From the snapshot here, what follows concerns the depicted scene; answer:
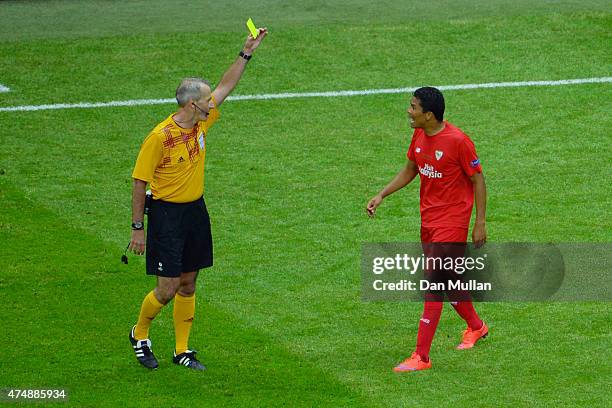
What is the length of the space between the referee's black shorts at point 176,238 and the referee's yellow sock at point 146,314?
0.87ft

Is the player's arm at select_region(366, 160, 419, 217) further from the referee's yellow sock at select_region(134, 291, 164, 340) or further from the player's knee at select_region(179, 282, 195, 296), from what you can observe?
the referee's yellow sock at select_region(134, 291, 164, 340)

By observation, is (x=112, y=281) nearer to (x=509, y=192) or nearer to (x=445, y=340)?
(x=445, y=340)

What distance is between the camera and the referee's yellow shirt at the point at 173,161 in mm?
9805

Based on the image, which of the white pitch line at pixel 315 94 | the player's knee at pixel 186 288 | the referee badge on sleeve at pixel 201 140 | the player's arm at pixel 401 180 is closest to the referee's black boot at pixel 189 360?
the player's knee at pixel 186 288

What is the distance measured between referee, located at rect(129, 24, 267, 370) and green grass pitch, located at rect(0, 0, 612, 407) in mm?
462

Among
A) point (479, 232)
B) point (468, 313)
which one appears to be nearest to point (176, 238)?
point (479, 232)

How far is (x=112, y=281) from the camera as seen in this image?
12.4 meters

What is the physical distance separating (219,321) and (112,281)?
1.51 meters

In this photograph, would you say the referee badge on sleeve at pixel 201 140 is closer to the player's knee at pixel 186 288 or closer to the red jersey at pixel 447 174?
→ the player's knee at pixel 186 288

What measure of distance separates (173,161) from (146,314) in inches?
50.2

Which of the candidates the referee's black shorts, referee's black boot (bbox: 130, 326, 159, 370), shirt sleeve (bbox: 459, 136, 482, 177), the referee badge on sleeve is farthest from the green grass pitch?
the referee badge on sleeve

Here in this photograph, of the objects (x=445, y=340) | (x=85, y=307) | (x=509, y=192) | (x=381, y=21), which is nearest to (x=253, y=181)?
(x=509, y=192)

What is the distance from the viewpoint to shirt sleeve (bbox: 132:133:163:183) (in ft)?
32.1

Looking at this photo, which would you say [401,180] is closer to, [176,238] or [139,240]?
[176,238]
